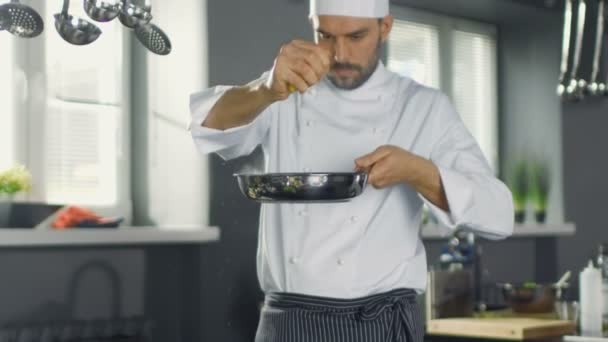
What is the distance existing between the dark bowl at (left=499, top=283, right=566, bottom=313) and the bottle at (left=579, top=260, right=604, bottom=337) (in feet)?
1.00

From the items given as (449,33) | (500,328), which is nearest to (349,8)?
(500,328)

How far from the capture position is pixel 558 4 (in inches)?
218

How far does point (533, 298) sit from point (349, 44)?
88.7 inches

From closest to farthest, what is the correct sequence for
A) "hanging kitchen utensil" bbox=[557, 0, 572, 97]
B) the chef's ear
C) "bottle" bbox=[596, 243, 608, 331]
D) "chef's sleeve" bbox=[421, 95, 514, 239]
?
"chef's sleeve" bbox=[421, 95, 514, 239], the chef's ear, "bottle" bbox=[596, 243, 608, 331], "hanging kitchen utensil" bbox=[557, 0, 572, 97]

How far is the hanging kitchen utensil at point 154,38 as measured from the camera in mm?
2141

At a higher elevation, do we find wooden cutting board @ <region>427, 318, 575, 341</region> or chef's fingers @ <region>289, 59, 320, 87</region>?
chef's fingers @ <region>289, 59, 320, 87</region>

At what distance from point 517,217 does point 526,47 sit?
3.01ft

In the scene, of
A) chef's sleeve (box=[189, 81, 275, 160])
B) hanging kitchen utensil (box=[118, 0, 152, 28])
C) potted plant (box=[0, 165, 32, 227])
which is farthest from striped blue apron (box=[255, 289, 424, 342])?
potted plant (box=[0, 165, 32, 227])

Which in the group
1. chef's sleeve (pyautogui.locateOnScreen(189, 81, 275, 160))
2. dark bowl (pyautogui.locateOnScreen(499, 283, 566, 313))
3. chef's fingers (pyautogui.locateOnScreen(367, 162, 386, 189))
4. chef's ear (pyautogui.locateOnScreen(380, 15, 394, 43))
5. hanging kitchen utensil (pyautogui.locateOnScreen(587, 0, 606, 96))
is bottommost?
dark bowl (pyautogui.locateOnScreen(499, 283, 566, 313))

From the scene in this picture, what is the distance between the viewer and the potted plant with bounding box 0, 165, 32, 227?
3.35 metres

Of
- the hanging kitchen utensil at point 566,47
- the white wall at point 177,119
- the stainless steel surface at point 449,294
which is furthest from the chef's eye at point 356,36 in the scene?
the hanging kitchen utensil at point 566,47

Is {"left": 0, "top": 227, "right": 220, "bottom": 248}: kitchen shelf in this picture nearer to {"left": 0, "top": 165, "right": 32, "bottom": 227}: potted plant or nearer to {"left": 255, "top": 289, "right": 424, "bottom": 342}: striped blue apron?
{"left": 0, "top": 165, "right": 32, "bottom": 227}: potted plant

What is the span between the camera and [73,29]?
2.07 meters

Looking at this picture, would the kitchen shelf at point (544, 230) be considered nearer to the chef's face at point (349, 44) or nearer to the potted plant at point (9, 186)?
the potted plant at point (9, 186)
